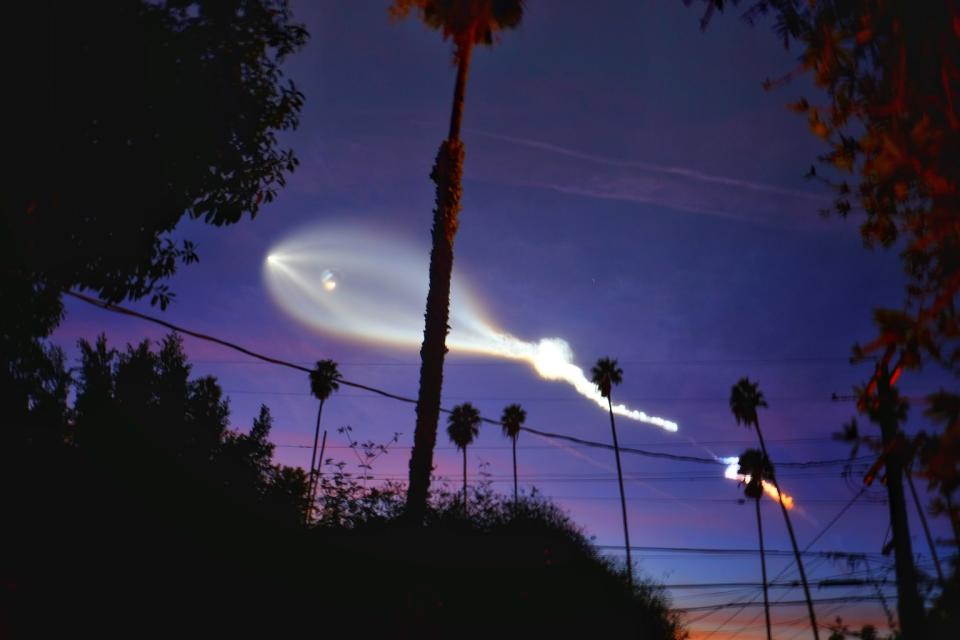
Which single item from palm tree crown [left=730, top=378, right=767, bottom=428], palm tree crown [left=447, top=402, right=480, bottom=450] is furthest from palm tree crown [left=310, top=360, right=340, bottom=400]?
palm tree crown [left=730, top=378, right=767, bottom=428]

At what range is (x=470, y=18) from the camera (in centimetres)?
1872

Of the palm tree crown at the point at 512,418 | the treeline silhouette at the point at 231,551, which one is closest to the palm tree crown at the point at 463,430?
the palm tree crown at the point at 512,418

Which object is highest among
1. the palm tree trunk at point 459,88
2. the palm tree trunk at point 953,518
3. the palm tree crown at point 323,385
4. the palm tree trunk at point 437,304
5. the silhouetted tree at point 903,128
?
the palm tree crown at point 323,385

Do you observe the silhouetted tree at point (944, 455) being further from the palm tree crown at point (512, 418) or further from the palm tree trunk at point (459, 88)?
the palm tree crown at point (512, 418)

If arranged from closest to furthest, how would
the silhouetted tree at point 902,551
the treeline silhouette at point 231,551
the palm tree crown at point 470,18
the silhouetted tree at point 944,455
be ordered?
the silhouetted tree at point 944,455 → the silhouetted tree at point 902,551 → the treeline silhouette at point 231,551 → the palm tree crown at point 470,18

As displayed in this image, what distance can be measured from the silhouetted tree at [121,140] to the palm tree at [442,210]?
14.5 feet

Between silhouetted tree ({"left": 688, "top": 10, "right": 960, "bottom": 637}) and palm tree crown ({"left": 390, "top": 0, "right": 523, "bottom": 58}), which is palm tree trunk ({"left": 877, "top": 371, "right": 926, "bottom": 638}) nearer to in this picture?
silhouetted tree ({"left": 688, "top": 10, "right": 960, "bottom": 637})

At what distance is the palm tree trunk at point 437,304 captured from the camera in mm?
15578

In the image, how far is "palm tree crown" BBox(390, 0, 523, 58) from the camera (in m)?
18.6

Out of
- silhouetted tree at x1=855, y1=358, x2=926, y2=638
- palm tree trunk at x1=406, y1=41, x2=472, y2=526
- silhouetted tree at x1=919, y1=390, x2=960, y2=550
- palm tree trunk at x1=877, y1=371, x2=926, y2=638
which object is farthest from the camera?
palm tree trunk at x1=406, y1=41, x2=472, y2=526

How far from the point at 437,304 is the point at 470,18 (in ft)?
27.8

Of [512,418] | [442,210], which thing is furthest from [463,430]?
[442,210]

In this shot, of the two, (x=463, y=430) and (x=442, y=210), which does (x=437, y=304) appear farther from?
(x=463, y=430)

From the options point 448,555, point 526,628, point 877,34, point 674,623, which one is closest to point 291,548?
point 448,555
